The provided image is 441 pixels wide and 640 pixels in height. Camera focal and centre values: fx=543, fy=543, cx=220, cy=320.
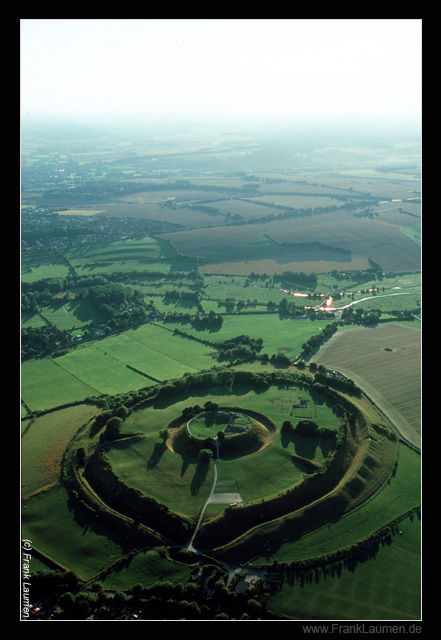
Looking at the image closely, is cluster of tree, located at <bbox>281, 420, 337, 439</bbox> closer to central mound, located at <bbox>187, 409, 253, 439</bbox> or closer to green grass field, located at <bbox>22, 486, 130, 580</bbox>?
central mound, located at <bbox>187, 409, 253, 439</bbox>

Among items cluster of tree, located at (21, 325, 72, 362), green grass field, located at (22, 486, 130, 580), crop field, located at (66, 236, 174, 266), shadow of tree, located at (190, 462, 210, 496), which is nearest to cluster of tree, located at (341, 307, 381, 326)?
cluster of tree, located at (21, 325, 72, 362)

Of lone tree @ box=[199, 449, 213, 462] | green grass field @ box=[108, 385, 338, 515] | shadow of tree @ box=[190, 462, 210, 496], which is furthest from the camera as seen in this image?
lone tree @ box=[199, 449, 213, 462]

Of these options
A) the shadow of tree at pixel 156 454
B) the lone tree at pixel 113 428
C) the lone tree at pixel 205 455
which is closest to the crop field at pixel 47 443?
the lone tree at pixel 113 428

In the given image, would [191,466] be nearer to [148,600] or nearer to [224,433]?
[224,433]

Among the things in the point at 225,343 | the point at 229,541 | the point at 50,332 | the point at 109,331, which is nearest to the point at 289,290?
the point at 225,343

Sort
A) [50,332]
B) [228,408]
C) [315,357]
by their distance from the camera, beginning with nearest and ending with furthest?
[228,408] → [315,357] → [50,332]

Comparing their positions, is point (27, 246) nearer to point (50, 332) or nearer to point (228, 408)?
point (50, 332)
